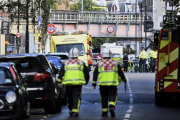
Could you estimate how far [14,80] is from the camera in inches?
543

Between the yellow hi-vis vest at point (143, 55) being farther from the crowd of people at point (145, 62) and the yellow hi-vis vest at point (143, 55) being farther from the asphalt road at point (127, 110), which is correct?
the asphalt road at point (127, 110)

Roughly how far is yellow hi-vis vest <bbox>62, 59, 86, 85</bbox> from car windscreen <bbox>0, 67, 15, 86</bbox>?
2.37 m

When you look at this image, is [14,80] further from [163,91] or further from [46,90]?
[163,91]

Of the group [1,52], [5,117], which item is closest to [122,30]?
[1,52]

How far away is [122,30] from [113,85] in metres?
72.8

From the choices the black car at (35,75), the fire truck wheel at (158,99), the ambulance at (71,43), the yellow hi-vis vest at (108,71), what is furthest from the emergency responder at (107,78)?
the ambulance at (71,43)

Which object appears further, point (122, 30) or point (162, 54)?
point (122, 30)

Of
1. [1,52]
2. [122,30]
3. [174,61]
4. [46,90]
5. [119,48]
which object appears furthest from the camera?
[122,30]

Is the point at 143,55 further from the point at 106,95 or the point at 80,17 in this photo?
the point at 80,17

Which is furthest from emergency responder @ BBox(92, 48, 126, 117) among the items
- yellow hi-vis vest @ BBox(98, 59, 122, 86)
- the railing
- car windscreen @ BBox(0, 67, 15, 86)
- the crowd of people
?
the railing

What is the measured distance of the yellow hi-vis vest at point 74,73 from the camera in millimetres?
15836

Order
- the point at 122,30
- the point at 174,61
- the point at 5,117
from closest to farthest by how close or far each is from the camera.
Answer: the point at 5,117 < the point at 174,61 < the point at 122,30

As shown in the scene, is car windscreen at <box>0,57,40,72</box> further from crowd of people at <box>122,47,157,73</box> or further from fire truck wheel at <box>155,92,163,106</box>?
crowd of people at <box>122,47,157,73</box>

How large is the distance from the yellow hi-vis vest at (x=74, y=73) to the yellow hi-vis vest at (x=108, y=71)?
0.46 meters
